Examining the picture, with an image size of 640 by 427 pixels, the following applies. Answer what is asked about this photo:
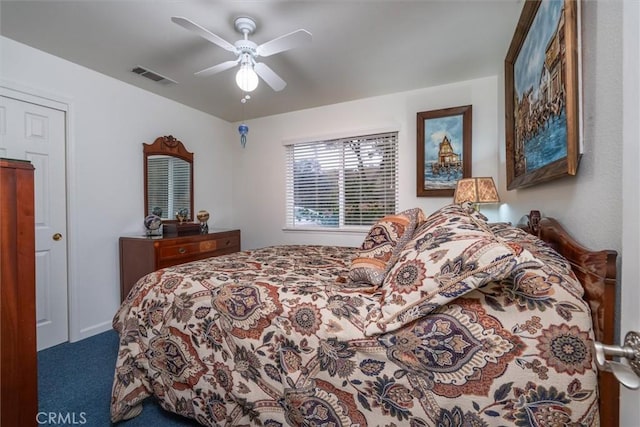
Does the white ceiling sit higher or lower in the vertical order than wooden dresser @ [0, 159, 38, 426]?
higher

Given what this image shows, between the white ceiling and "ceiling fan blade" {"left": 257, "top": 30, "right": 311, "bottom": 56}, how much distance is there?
0.25m

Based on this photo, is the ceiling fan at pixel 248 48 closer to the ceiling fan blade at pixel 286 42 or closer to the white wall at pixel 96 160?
the ceiling fan blade at pixel 286 42

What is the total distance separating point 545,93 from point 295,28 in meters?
1.71

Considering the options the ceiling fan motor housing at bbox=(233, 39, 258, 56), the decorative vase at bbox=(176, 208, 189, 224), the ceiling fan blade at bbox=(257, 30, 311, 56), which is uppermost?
the ceiling fan motor housing at bbox=(233, 39, 258, 56)

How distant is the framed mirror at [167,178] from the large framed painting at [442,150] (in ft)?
9.43

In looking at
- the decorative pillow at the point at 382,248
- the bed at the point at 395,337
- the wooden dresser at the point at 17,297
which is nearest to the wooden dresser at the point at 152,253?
the bed at the point at 395,337

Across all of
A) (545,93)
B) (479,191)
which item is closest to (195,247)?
(479,191)

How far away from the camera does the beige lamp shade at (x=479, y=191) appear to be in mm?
2422

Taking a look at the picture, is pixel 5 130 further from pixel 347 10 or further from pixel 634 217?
pixel 634 217

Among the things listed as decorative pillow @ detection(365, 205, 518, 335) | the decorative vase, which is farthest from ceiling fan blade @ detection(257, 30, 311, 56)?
the decorative vase

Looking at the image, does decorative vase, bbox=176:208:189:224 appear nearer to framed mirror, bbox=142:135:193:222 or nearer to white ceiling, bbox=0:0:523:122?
framed mirror, bbox=142:135:193:222

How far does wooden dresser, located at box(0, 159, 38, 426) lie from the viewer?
1106mm

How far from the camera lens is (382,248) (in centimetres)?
142

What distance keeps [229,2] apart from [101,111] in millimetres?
1861
